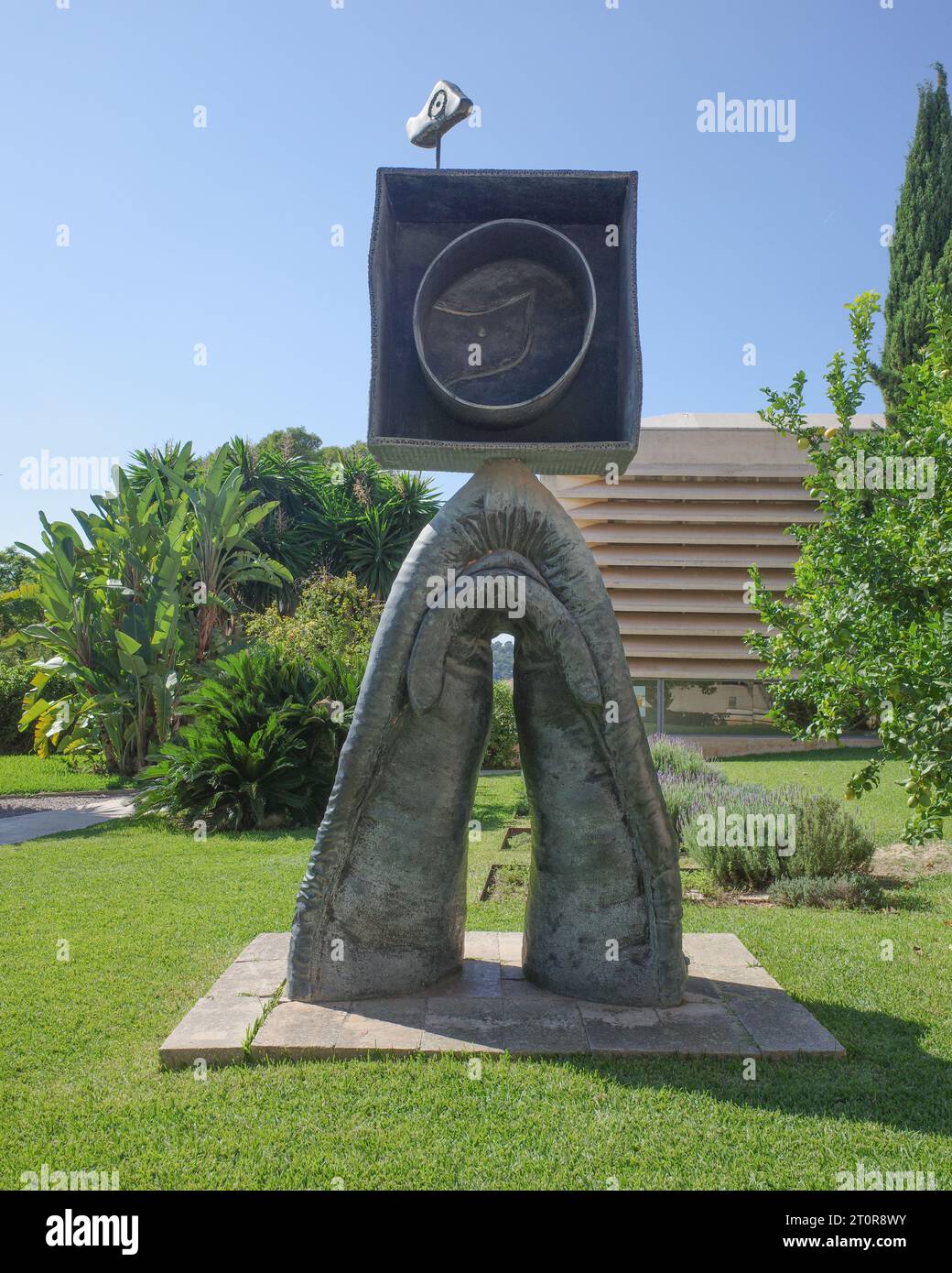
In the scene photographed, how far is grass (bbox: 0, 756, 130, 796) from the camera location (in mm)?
14008

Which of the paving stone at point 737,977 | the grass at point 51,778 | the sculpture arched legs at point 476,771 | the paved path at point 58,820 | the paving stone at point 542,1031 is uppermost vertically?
the sculpture arched legs at point 476,771

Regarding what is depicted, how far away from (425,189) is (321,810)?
7.52 meters

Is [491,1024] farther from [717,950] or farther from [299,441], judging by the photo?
[299,441]

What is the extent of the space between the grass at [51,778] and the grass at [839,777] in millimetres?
9239

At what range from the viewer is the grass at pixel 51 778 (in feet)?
46.0

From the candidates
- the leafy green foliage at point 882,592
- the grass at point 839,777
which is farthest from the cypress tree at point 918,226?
the leafy green foliage at point 882,592

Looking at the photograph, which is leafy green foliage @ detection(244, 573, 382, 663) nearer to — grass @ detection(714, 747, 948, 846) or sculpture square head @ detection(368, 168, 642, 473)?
grass @ detection(714, 747, 948, 846)

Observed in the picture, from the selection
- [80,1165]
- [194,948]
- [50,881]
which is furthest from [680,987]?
[50,881]

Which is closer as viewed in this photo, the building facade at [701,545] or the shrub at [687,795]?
the shrub at [687,795]

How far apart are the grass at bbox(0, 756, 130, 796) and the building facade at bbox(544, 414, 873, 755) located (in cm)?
1129

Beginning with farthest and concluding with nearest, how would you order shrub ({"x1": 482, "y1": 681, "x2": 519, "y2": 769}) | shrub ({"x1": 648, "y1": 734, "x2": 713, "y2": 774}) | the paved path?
shrub ({"x1": 482, "y1": 681, "x2": 519, "y2": 769}), shrub ({"x1": 648, "y1": 734, "x2": 713, "y2": 774}), the paved path

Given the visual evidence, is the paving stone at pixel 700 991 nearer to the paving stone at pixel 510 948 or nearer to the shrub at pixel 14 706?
the paving stone at pixel 510 948

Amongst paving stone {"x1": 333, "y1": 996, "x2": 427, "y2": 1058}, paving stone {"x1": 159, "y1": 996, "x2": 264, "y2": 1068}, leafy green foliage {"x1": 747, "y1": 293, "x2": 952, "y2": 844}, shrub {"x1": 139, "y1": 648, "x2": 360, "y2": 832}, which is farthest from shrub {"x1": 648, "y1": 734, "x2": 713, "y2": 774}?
paving stone {"x1": 159, "y1": 996, "x2": 264, "y2": 1068}

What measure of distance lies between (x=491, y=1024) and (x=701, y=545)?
18135 millimetres
